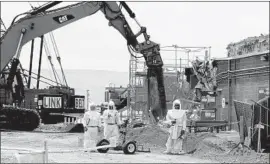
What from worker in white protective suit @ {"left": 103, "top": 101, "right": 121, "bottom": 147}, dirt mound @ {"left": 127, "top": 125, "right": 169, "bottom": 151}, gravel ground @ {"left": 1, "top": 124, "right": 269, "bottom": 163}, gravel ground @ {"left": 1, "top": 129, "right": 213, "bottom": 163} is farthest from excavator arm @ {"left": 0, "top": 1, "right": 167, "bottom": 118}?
worker in white protective suit @ {"left": 103, "top": 101, "right": 121, "bottom": 147}

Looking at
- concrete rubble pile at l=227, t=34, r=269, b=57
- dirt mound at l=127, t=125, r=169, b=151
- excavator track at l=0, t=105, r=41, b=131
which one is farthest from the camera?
excavator track at l=0, t=105, r=41, b=131

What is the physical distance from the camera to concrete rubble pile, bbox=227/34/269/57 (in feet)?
88.2

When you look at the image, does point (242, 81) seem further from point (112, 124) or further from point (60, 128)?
point (60, 128)

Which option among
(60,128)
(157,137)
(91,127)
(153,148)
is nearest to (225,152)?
(153,148)

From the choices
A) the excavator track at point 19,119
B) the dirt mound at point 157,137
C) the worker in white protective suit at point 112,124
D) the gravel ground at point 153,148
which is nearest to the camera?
the gravel ground at point 153,148

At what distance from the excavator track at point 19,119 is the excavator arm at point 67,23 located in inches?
185

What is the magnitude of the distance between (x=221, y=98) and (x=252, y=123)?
10775 millimetres

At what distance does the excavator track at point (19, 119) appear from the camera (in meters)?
28.8

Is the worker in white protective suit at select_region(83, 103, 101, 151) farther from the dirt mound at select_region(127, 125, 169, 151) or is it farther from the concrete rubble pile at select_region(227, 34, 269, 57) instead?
the concrete rubble pile at select_region(227, 34, 269, 57)

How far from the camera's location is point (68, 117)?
32.0 metres

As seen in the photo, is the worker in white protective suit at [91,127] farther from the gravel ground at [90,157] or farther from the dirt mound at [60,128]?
the dirt mound at [60,128]

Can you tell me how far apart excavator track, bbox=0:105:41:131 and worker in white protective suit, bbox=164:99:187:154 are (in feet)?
37.0

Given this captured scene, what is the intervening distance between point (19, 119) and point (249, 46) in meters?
11.2

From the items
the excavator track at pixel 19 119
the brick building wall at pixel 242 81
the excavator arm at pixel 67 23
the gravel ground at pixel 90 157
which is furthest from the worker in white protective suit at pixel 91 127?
the excavator track at pixel 19 119
